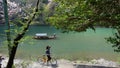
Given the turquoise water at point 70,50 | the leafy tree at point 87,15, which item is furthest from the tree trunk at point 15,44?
the turquoise water at point 70,50

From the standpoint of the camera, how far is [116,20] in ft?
30.7

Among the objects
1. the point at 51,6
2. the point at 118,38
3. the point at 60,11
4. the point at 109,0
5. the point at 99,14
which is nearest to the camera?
the point at 109,0

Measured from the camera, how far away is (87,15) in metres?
9.94

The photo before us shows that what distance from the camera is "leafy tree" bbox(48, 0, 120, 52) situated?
888 cm

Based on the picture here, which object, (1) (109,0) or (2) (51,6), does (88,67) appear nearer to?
(1) (109,0)

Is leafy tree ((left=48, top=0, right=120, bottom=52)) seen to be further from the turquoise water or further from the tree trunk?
the turquoise water

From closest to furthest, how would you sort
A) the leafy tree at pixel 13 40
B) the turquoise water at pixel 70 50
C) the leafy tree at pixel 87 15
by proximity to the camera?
the leafy tree at pixel 13 40
the leafy tree at pixel 87 15
the turquoise water at pixel 70 50

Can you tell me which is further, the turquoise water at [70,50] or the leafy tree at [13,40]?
the turquoise water at [70,50]

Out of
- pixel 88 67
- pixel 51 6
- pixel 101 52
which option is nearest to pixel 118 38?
pixel 88 67

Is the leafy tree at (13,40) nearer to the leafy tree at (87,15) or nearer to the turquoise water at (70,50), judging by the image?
the leafy tree at (87,15)

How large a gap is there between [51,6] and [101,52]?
71.1 meters

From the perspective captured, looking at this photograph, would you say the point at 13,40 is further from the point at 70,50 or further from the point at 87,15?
the point at 70,50

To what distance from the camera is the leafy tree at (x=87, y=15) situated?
888 centimetres

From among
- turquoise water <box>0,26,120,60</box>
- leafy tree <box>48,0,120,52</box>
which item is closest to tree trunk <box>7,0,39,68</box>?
leafy tree <box>48,0,120,52</box>
